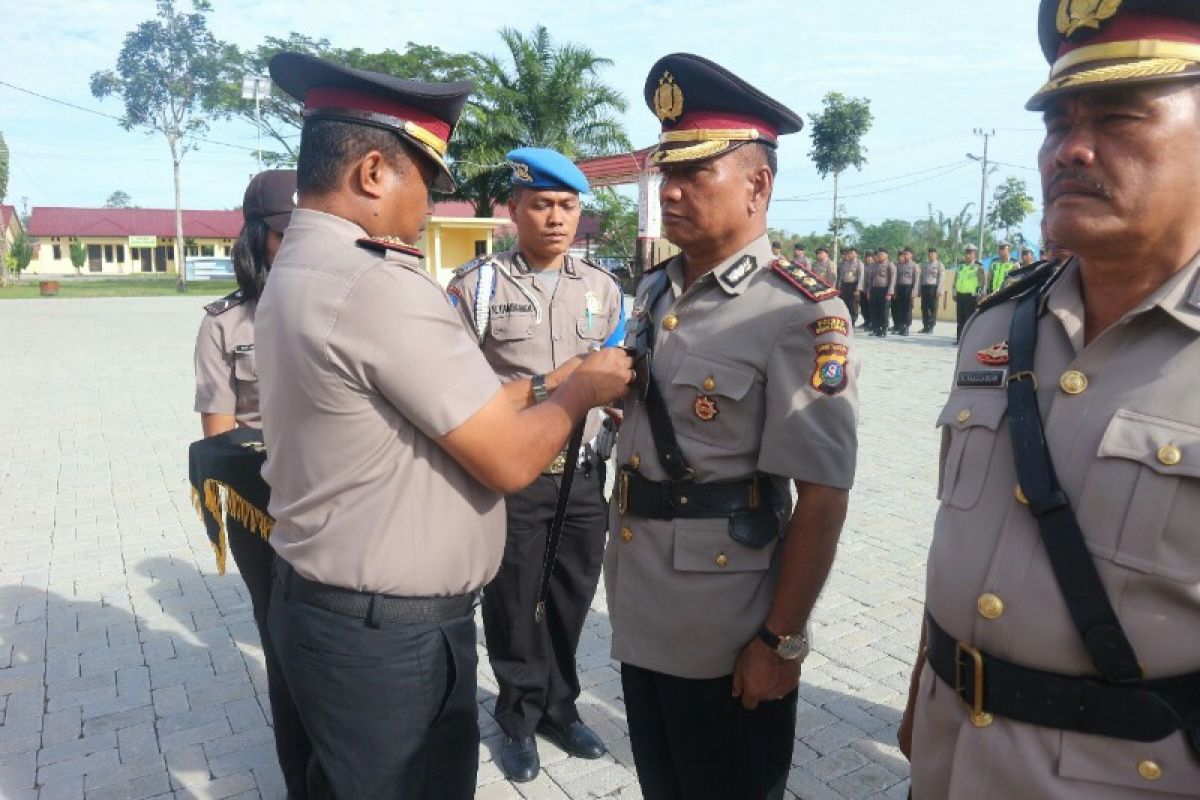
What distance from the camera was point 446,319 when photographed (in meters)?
1.72

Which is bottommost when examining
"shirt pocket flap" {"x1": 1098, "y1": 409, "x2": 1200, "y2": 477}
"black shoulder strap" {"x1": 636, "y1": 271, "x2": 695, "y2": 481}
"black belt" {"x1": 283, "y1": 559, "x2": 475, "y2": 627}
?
"black belt" {"x1": 283, "y1": 559, "x2": 475, "y2": 627}

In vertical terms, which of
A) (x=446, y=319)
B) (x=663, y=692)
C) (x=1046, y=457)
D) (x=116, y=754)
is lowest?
(x=116, y=754)

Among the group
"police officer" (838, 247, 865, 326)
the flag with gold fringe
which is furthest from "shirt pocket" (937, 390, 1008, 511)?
"police officer" (838, 247, 865, 326)

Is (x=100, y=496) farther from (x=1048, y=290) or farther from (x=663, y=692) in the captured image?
(x=1048, y=290)

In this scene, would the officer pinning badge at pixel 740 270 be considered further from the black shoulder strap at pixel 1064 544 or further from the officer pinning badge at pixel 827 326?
the black shoulder strap at pixel 1064 544

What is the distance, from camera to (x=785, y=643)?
1879 mm

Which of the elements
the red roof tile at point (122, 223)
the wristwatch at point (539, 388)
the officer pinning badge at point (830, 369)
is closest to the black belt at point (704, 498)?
the officer pinning badge at point (830, 369)

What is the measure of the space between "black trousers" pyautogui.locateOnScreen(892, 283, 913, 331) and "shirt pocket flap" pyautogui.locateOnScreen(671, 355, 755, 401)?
1837 centimetres

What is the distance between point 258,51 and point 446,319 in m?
45.8

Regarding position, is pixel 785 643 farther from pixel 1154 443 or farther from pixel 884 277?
pixel 884 277

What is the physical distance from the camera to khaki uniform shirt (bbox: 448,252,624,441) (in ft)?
10.7

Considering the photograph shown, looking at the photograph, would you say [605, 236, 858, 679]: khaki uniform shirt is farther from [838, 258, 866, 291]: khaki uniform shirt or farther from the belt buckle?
[838, 258, 866, 291]: khaki uniform shirt

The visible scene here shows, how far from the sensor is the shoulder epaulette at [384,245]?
174 cm

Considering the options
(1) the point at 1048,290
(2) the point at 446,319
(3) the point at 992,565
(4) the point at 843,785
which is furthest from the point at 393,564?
(4) the point at 843,785
